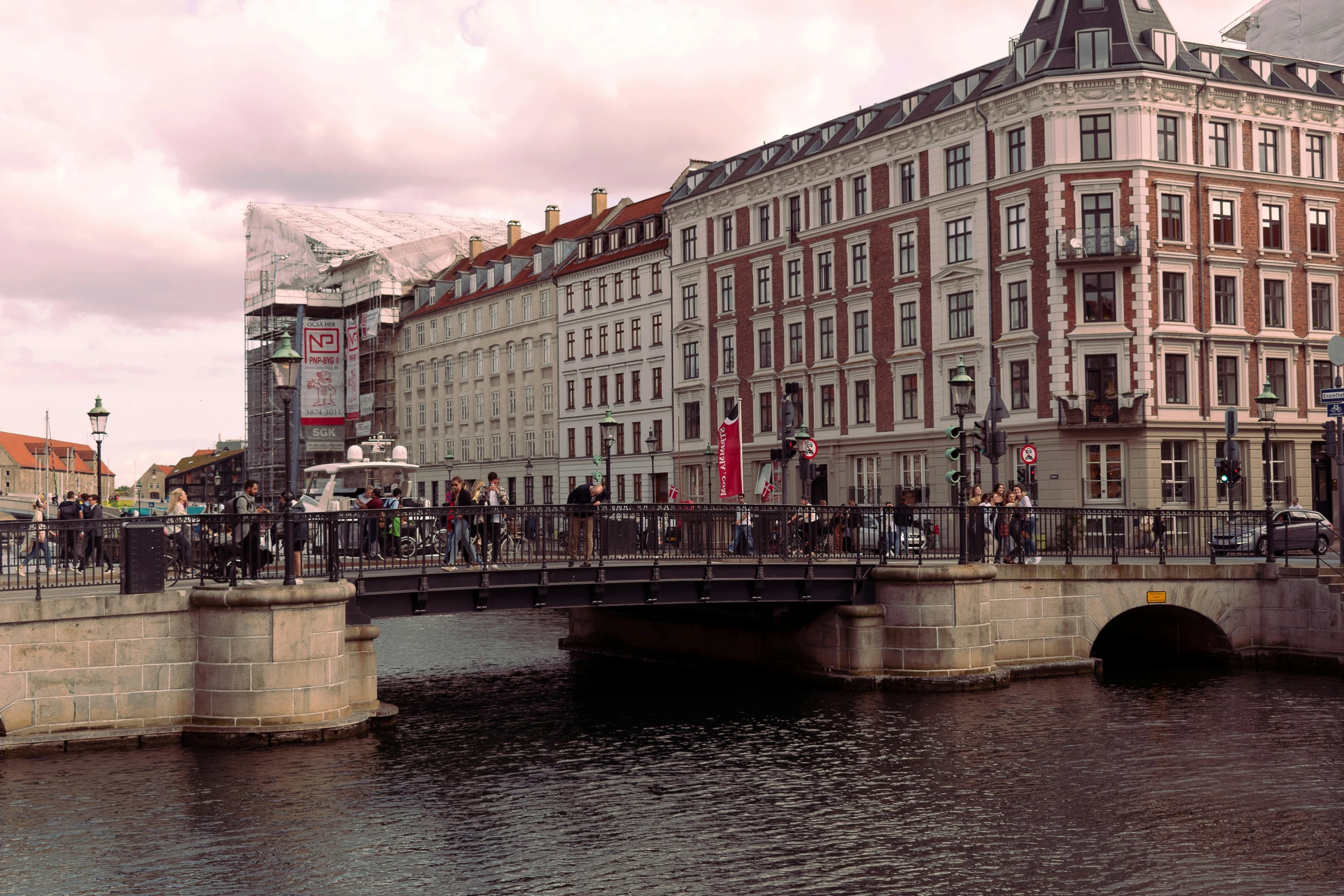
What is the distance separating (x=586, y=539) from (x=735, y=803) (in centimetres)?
780

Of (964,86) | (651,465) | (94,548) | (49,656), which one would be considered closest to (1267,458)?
(964,86)

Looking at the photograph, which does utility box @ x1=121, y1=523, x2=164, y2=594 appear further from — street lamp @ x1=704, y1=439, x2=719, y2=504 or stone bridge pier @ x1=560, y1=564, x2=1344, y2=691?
street lamp @ x1=704, y1=439, x2=719, y2=504

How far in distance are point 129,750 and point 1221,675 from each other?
20484mm

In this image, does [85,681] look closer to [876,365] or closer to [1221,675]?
[1221,675]

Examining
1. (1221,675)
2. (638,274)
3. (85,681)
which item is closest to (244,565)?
(85,681)

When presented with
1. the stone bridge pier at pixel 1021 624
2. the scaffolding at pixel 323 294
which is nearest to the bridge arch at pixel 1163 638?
the stone bridge pier at pixel 1021 624

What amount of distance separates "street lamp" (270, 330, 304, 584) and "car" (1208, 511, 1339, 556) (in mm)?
19305

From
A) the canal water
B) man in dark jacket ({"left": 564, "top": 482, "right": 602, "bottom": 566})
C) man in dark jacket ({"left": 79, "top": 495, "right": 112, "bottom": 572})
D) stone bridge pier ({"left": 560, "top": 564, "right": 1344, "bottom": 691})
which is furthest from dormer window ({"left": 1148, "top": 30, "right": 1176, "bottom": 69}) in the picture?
man in dark jacket ({"left": 79, "top": 495, "right": 112, "bottom": 572})

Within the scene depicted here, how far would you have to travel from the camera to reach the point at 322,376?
3819 inches

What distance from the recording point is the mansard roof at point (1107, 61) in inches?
1972

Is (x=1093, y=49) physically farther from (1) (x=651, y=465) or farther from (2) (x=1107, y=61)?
(1) (x=651, y=465)

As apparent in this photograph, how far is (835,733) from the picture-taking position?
2311 centimetres

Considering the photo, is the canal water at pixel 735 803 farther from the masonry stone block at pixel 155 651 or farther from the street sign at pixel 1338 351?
the street sign at pixel 1338 351

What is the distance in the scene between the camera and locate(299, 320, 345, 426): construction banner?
313ft
